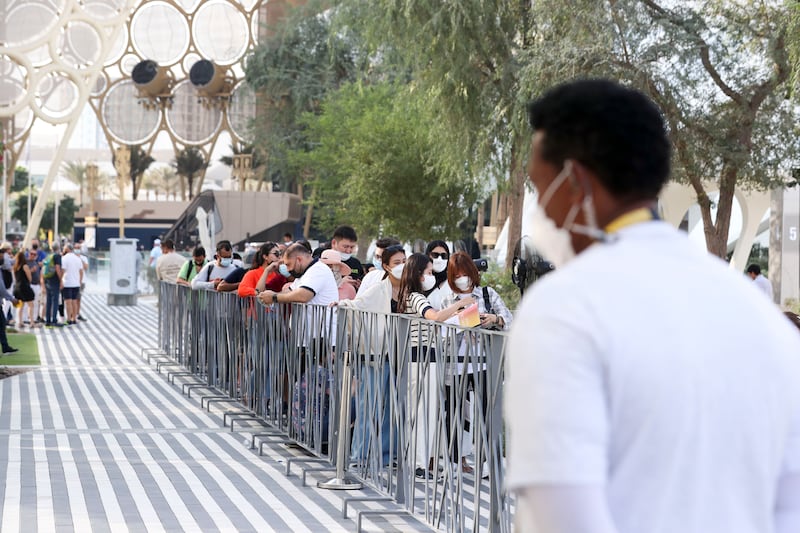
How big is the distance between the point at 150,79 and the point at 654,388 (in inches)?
4065

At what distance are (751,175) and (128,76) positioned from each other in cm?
9565

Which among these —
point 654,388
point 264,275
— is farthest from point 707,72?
point 654,388

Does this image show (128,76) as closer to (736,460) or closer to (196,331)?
(196,331)

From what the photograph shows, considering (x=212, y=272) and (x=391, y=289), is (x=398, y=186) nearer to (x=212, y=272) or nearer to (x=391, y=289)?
(x=212, y=272)

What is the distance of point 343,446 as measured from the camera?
830 cm

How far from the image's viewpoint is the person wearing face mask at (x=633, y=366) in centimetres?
180

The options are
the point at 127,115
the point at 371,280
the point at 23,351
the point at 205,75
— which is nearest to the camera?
the point at 371,280

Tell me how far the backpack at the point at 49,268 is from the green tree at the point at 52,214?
313 ft

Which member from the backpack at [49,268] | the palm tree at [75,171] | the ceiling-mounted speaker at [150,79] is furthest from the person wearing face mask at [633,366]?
the palm tree at [75,171]

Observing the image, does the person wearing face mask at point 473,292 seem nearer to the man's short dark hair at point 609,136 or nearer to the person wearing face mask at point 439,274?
the person wearing face mask at point 439,274

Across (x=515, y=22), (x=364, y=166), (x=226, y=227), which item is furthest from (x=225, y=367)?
(x=226, y=227)

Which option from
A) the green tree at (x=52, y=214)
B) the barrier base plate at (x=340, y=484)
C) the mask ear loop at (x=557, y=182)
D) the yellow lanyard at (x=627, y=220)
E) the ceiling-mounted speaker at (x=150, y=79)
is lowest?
the barrier base plate at (x=340, y=484)

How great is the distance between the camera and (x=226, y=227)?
73312 mm

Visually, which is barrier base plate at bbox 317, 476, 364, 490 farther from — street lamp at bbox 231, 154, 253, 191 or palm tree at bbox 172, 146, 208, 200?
palm tree at bbox 172, 146, 208, 200
